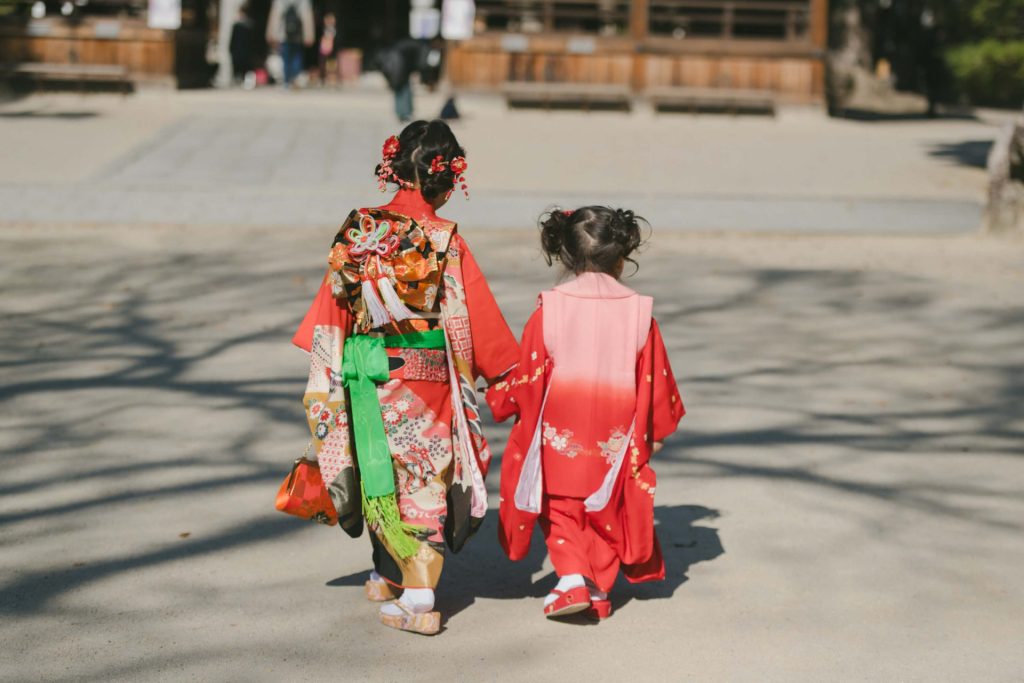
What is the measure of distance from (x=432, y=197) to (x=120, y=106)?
61.4ft

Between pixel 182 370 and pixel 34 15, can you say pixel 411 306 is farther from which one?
pixel 34 15

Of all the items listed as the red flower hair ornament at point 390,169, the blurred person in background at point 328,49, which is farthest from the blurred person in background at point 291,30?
the red flower hair ornament at point 390,169

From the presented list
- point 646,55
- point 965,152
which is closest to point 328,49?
point 646,55

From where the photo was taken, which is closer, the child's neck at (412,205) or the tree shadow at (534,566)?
the child's neck at (412,205)

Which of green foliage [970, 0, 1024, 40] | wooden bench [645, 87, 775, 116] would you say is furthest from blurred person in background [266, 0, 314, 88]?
green foliage [970, 0, 1024, 40]

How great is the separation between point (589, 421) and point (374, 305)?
80cm

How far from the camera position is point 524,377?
4.34 m

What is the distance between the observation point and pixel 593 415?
4.32 metres

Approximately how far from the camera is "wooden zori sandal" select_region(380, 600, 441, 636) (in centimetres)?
416

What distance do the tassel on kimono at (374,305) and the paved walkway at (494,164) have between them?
8.38m

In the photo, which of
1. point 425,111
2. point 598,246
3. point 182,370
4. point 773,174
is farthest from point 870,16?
point 598,246

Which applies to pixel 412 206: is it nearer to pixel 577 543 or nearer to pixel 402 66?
pixel 577 543

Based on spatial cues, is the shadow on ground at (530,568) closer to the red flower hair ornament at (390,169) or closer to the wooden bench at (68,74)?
the red flower hair ornament at (390,169)

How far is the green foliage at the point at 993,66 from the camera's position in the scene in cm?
1595
